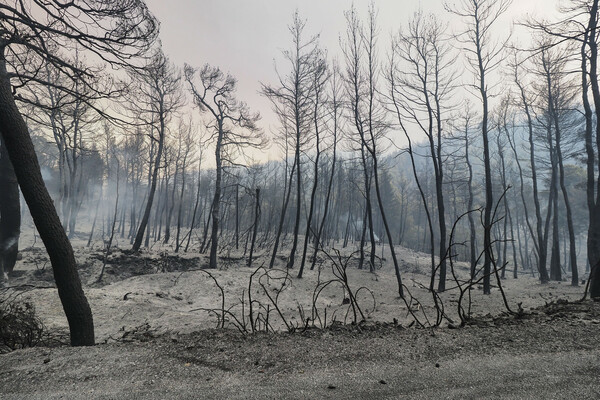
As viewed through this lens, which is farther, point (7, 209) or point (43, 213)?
point (7, 209)

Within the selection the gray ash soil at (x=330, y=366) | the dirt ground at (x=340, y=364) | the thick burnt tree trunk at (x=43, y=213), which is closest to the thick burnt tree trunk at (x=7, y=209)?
the thick burnt tree trunk at (x=43, y=213)

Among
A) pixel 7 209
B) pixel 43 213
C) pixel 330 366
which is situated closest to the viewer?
A: pixel 330 366

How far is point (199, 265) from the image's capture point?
15703mm

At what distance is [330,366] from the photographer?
2.25m

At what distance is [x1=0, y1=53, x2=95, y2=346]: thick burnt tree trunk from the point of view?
3232 mm

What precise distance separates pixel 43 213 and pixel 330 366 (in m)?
3.64

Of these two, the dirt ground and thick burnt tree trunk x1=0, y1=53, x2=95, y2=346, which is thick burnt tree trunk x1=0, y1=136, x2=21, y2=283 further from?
the dirt ground

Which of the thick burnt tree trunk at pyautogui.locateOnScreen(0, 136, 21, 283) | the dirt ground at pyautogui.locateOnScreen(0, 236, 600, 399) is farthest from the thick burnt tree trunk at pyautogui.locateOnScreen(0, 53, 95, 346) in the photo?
the thick burnt tree trunk at pyautogui.locateOnScreen(0, 136, 21, 283)

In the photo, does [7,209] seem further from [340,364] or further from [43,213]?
[340,364]

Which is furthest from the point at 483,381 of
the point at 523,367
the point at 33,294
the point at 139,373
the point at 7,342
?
the point at 33,294

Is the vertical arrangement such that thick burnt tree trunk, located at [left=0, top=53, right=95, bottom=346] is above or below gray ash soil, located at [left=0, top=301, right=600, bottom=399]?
above

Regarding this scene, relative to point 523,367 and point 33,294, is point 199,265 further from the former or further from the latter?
point 523,367

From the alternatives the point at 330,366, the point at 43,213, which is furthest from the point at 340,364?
the point at 43,213

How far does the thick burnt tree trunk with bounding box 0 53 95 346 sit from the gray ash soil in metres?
0.84
